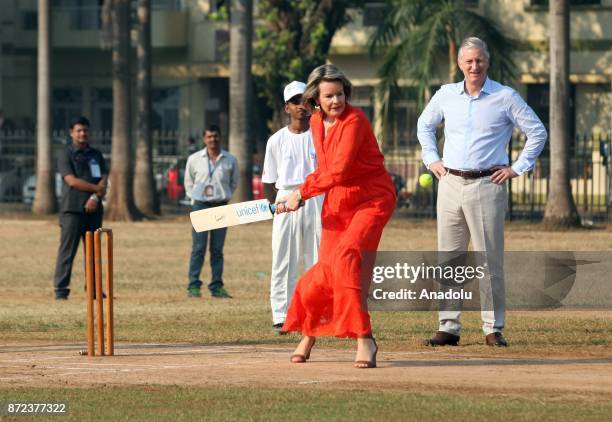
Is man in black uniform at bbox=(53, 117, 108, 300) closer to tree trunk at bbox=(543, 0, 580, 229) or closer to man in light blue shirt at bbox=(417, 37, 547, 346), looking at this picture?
man in light blue shirt at bbox=(417, 37, 547, 346)

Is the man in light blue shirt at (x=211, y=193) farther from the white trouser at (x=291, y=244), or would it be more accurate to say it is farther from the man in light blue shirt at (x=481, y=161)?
the man in light blue shirt at (x=481, y=161)

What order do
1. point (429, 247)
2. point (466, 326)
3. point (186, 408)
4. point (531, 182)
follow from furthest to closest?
1. point (531, 182)
2. point (429, 247)
3. point (466, 326)
4. point (186, 408)

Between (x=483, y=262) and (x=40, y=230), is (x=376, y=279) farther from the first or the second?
(x=40, y=230)

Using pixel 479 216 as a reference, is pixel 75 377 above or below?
below

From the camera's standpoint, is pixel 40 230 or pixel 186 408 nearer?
pixel 186 408

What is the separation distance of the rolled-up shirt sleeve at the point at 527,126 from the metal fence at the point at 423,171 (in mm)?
19880

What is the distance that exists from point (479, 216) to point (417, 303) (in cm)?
90

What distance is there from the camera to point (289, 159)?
43.2 feet

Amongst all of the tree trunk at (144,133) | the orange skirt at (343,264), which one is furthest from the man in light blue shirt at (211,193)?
the tree trunk at (144,133)

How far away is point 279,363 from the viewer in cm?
1091

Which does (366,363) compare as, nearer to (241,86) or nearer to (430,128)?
(430,128)

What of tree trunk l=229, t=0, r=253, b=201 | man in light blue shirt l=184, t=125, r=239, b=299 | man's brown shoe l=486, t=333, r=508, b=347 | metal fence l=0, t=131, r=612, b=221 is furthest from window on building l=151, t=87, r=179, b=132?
man's brown shoe l=486, t=333, r=508, b=347

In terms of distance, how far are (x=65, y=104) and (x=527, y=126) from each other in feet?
136

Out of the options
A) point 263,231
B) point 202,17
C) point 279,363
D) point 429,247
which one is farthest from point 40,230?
point 279,363
